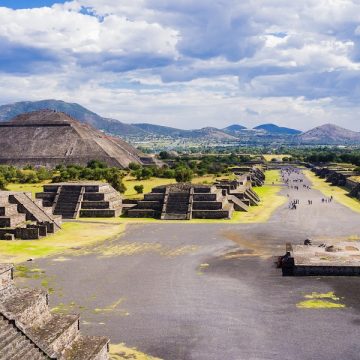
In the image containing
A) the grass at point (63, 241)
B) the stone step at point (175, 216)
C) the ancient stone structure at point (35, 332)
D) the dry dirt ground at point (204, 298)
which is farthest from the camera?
the stone step at point (175, 216)

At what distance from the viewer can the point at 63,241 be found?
48062 mm

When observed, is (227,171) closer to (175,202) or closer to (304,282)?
(175,202)

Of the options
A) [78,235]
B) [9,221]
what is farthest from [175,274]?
[9,221]

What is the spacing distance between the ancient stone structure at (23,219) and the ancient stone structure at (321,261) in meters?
24.7

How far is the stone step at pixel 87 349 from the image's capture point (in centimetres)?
1828

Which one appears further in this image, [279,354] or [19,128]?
[19,128]

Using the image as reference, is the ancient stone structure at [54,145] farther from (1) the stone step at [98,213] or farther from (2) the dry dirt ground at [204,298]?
(2) the dry dirt ground at [204,298]

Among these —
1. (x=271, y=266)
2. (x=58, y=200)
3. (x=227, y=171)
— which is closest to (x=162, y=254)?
(x=271, y=266)

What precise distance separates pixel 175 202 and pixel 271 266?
28676mm

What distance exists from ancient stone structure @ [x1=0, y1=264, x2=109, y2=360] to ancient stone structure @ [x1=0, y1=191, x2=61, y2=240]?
1200 inches

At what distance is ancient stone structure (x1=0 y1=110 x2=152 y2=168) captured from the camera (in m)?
155

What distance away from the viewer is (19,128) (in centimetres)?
18088

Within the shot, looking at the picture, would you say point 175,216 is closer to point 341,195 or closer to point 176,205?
point 176,205

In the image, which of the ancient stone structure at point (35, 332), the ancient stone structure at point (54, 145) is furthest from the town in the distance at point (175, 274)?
the ancient stone structure at point (54, 145)
